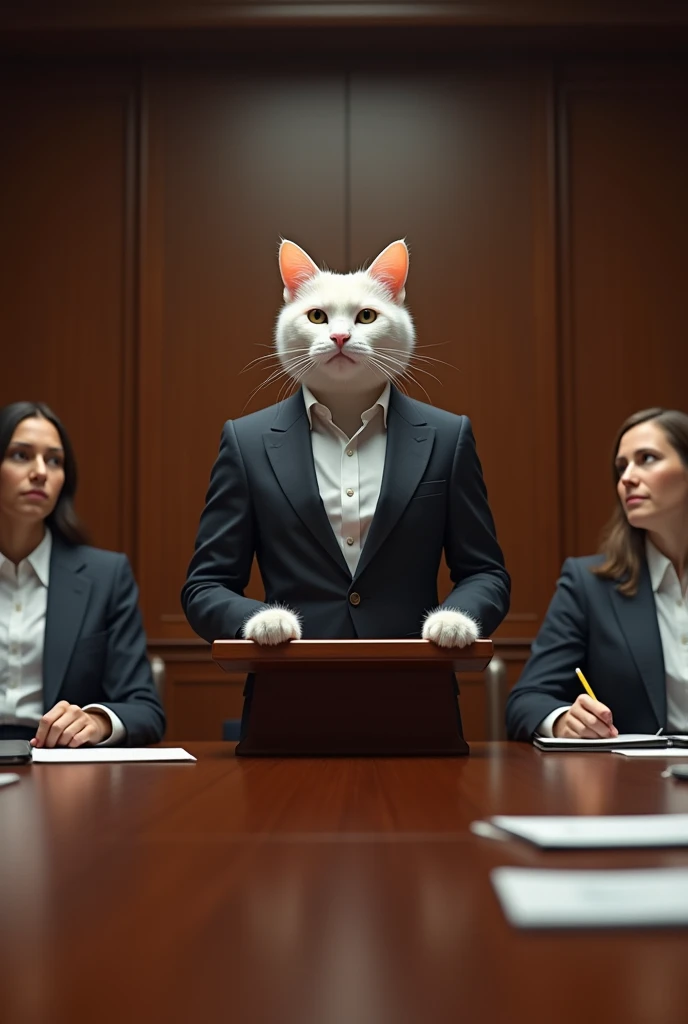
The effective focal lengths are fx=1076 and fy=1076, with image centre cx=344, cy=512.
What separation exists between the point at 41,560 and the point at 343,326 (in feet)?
3.71

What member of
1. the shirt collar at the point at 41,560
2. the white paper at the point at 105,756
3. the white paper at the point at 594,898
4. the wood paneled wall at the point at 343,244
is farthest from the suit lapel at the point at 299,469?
the wood paneled wall at the point at 343,244

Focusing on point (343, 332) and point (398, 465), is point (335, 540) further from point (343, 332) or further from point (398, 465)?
point (343, 332)

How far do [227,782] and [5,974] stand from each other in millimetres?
714

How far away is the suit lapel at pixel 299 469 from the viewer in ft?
5.80

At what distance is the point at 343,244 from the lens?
165 inches

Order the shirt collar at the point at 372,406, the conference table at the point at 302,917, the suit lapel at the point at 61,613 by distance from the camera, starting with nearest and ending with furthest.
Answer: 1. the conference table at the point at 302,917
2. the shirt collar at the point at 372,406
3. the suit lapel at the point at 61,613

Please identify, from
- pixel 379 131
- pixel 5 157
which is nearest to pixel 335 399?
pixel 379 131

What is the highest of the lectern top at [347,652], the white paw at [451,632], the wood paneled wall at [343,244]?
the wood paneled wall at [343,244]

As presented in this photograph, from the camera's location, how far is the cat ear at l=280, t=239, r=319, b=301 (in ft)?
6.29

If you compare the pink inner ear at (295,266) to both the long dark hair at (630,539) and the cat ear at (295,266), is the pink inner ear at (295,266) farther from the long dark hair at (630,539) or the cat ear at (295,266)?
the long dark hair at (630,539)

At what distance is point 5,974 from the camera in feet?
1.68

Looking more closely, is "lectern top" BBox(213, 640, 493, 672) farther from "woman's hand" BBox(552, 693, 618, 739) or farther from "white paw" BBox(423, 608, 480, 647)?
"woman's hand" BBox(552, 693, 618, 739)

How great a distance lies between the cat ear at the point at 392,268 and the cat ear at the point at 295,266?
11cm

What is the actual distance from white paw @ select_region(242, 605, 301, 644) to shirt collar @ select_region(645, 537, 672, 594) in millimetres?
1220
